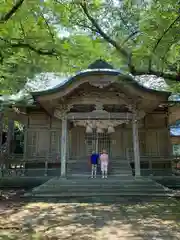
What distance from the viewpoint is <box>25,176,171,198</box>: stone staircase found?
987cm

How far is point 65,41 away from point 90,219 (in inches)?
221

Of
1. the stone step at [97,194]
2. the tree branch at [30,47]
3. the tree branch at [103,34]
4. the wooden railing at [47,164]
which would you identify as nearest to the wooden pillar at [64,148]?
the wooden railing at [47,164]

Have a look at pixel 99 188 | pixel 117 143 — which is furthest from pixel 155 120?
pixel 99 188

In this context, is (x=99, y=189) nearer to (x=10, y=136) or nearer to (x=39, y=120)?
(x=39, y=120)

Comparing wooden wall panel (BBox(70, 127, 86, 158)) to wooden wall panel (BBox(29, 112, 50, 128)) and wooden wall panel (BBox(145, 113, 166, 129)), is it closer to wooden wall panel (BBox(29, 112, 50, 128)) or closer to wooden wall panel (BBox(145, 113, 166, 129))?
wooden wall panel (BBox(29, 112, 50, 128))

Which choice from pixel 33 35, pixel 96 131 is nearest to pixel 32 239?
pixel 33 35

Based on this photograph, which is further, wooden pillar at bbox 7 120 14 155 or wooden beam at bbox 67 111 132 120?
wooden pillar at bbox 7 120 14 155

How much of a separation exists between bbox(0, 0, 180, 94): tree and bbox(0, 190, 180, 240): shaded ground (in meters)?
4.40

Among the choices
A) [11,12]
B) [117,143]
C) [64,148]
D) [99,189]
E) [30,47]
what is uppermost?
[11,12]

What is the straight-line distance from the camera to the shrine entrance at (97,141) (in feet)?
49.6

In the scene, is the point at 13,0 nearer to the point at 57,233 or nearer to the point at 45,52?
the point at 45,52

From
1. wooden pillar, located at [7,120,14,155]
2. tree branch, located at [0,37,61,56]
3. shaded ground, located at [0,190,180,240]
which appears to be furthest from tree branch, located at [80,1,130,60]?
wooden pillar, located at [7,120,14,155]

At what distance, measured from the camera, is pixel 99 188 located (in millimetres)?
10398

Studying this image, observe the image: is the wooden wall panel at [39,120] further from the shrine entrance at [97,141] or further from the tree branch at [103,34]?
the tree branch at [103,34]
